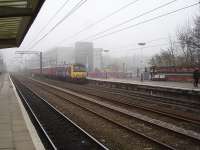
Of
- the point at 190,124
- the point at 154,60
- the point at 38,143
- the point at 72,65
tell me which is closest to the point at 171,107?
the point at 190,124

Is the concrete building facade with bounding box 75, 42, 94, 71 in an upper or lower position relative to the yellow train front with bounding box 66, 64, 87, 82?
upper

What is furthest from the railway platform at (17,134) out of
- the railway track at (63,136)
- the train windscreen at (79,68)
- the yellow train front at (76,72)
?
the train windscreen at (79,68)

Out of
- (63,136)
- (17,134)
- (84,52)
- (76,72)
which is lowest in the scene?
(63,136)

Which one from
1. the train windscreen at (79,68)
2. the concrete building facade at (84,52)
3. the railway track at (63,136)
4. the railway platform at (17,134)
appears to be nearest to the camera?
the railway platform at (17,134)

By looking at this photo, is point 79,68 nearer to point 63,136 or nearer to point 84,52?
point 63,136

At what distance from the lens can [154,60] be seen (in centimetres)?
5731

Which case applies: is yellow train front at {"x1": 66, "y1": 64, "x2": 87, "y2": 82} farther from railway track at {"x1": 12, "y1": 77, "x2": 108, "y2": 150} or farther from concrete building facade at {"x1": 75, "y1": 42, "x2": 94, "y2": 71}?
concrete building facade at {"x1": 75, "y1": 42, "x2": 94, "y2": 71}

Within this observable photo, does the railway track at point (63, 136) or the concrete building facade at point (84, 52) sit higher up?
the concrete building facade at point (84, 52)

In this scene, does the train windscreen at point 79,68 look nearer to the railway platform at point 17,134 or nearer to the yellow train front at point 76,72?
the yellow train front at point 76,72

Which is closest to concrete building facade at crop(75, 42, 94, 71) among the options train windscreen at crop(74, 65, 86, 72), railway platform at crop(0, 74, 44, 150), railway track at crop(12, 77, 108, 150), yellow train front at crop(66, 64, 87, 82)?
train windscreen at crop(74, 65, 86, 72)

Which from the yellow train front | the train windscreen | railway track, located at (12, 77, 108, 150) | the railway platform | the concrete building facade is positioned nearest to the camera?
the railway platform

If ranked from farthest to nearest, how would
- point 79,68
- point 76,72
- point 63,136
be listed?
1. point 79,68
2. point 76,72
3. point 63,136

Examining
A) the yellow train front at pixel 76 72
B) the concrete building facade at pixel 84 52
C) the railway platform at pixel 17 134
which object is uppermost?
the concrete building facade at pixel 84 52

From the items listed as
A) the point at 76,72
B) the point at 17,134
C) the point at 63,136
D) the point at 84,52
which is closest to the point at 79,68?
the point at 76,72
